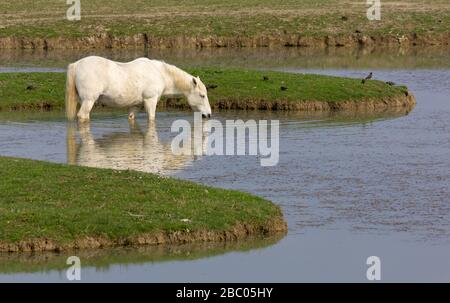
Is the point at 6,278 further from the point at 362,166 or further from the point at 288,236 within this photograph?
the point at 362,166

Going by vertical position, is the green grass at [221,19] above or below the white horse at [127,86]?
below

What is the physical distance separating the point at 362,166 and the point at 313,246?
22.5ft

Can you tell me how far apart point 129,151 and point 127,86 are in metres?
3.74

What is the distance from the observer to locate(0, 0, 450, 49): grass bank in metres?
56.7

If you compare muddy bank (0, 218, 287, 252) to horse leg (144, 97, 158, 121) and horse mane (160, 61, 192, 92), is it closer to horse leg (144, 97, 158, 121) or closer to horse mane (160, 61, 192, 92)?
horse leg (144, 97, 158, 121)

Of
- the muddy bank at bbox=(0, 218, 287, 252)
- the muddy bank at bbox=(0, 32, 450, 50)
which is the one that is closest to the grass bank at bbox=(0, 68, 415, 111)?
the muddy bank at bbox=(0, 218, 287, 252)

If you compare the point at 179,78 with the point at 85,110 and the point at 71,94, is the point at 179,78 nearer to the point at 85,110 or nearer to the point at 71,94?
the point at 85,110

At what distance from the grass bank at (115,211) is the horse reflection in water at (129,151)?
253 centimetres

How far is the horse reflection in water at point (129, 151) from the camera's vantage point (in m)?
24.6

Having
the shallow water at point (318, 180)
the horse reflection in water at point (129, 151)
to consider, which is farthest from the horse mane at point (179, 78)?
the horse reflection in water at point (129, 151)

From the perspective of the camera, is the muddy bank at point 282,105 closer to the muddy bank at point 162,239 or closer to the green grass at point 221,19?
the muddy bank at point 162,239

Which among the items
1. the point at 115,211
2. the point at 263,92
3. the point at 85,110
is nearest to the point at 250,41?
the point at 263,92

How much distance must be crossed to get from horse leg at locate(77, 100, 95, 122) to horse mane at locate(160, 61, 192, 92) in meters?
2.84
